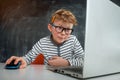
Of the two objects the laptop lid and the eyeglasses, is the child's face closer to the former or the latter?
the eyeglasses

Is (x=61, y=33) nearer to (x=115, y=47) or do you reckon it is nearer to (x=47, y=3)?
(x=47, y=3)

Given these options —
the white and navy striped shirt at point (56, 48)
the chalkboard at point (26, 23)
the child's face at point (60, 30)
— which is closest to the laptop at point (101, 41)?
the child's face at point (60, 30)

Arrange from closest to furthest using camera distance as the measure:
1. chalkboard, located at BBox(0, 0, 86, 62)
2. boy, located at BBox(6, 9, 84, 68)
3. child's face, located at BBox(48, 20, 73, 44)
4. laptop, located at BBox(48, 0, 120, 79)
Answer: laptop, located at BBox(48, 0, 120, 79), child's face, located at BBox(48, 20, 73, 44), boy, located at BBox(6, 9, 84, 68), chalkboard, located at BBox(0, 0, 86, 62)

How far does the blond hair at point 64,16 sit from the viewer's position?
170 centimetres

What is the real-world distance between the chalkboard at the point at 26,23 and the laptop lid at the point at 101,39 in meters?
1.37

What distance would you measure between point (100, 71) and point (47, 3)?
61.5 inches

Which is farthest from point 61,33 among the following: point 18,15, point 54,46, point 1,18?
point 1,18

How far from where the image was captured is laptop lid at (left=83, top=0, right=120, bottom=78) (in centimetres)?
48

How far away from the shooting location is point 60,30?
5.76 ft

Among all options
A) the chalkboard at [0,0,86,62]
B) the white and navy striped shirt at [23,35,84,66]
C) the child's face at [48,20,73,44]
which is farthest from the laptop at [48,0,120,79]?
the chalkboard at [0,0,86,62]

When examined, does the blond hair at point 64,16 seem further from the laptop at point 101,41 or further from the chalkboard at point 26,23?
the laptop at point 101,41

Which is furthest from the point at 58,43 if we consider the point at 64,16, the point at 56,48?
the point at 64,16

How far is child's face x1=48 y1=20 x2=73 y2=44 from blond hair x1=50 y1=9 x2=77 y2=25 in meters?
0.05

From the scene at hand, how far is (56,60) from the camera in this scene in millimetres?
1000
